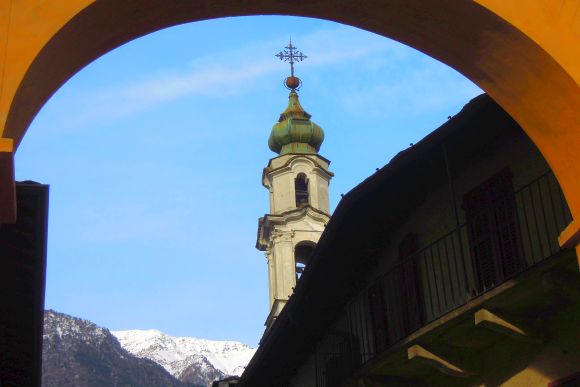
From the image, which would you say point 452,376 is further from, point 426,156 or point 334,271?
point 334,271

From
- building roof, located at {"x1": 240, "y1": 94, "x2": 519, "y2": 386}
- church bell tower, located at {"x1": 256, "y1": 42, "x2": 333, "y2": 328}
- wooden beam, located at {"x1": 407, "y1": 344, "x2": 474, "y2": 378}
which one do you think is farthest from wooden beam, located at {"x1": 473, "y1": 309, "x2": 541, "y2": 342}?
church bell tower, located at {"x1": 256, "y1": 42, "x2": 333, "y2": 328}

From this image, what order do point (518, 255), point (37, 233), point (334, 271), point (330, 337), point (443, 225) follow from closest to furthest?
point (37, 233), point (518, 255), point (443, 225), point (334, 271), point (330, 337)

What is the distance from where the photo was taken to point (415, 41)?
738cm

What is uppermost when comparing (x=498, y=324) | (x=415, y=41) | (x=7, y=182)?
(x=415, y=41)

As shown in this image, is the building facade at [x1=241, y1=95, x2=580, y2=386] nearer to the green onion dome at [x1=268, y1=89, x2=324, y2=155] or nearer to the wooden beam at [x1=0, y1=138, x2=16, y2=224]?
the wooden beam at [x1=0, y1=138, x2=16, y2=224]

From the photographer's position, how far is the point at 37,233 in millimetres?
9523

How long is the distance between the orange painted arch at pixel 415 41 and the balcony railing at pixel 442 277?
3.63m

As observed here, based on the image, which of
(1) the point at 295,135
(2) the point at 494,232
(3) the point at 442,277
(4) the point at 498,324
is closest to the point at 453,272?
(3) the point at 442,277

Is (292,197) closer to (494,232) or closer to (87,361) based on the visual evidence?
(494,232)

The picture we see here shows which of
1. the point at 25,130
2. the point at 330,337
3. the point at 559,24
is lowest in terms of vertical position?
the point at 25,130

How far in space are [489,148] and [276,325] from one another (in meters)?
6.36

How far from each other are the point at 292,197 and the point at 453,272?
26457 millimetres

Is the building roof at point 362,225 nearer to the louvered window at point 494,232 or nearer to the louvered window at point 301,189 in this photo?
the louvered window at point 494,232

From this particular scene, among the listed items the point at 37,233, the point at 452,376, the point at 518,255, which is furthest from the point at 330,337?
the point at 37,233
